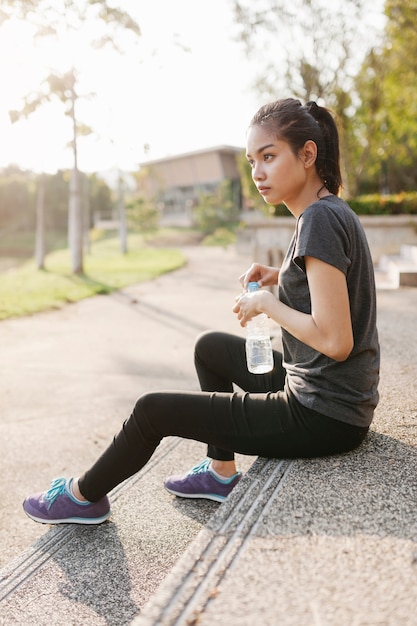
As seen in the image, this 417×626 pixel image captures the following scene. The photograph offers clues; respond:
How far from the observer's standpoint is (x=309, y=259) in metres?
1.96

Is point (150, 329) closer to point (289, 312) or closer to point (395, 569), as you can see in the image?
point (289, 312)

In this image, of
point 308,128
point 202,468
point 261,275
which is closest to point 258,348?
point 261,275

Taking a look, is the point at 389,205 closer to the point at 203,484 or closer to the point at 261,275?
the point at 261,275

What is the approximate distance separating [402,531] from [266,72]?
19312mm

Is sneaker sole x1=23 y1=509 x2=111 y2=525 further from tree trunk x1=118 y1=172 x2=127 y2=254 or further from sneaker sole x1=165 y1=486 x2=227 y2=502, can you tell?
tree trunk x1=118 y1=172 x2=127 y2=254

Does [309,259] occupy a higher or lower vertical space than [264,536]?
higher

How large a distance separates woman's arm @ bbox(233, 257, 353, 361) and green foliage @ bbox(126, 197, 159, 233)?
32593 millimetres

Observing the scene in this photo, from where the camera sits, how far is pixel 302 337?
80.3 inches

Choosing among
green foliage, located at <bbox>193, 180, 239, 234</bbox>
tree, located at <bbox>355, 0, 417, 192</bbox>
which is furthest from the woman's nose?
green foliage, located at <bbox>193, 180, 239, 234</bbox>

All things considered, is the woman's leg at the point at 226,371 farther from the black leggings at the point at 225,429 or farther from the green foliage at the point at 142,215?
the green foliage at the point at 142,215

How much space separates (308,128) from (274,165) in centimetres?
18

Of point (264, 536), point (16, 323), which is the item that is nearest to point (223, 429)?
point (264, 536)

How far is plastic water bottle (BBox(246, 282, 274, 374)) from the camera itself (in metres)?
2.66

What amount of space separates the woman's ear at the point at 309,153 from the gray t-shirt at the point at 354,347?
0.17m
